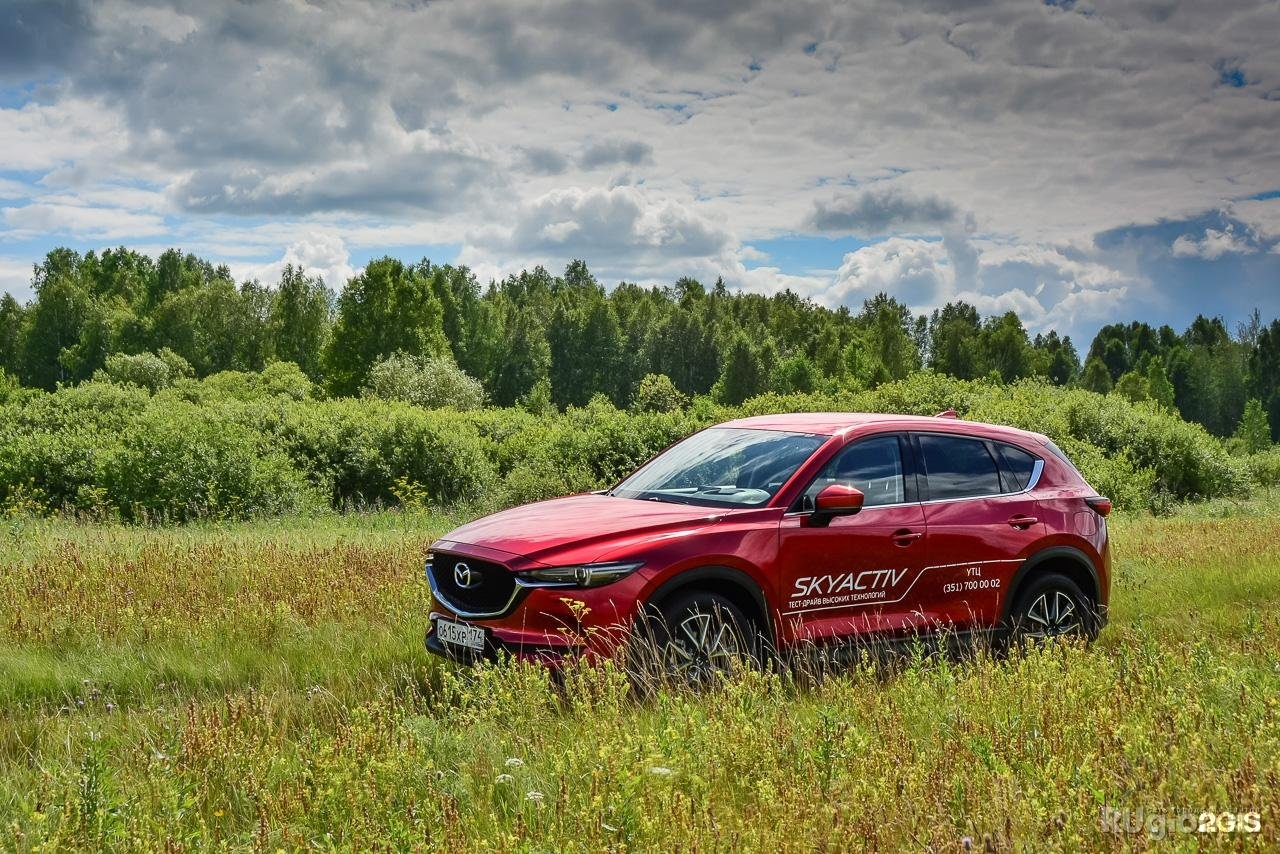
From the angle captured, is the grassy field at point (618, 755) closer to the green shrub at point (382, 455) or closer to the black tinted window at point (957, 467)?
the black tinted window at point (957, 467)

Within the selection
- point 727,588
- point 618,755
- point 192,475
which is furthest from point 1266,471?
point 618,755

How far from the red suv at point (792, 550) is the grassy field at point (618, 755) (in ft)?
1.70

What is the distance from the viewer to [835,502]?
22.9ft

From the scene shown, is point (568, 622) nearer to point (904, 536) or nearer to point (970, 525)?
point (904, 536)

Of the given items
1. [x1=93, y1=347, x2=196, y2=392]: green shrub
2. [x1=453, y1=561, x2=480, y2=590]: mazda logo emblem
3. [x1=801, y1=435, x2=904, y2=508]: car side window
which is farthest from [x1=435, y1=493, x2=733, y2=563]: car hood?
[x1=93, y1=347, x2=196, y2=392]: green shrub

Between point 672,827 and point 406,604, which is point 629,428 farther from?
point 672,827

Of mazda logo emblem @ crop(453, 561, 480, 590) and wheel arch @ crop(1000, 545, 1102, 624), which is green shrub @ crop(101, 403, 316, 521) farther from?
wheel arch @ crop(1000, 545, 1102, 624)

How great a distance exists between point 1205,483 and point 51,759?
34382 millimetres

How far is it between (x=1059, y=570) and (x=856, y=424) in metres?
2.10

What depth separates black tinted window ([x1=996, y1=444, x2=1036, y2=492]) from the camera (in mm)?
8375

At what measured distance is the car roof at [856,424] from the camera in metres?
7.85

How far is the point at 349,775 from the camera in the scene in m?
4.42

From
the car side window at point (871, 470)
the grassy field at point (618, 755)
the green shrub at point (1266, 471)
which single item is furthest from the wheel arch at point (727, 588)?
the green shrub at point (1266, 471)

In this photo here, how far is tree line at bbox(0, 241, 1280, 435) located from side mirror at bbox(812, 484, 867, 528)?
56.5m
